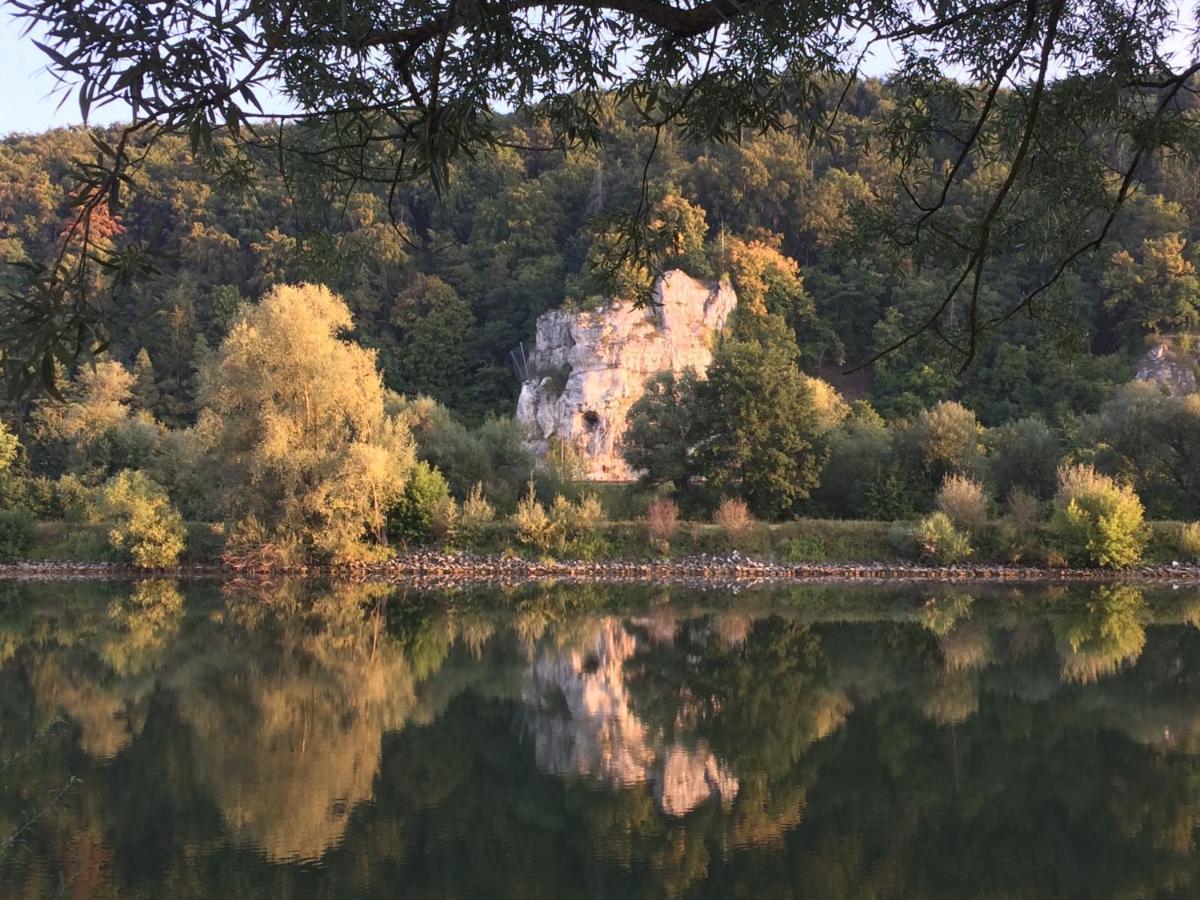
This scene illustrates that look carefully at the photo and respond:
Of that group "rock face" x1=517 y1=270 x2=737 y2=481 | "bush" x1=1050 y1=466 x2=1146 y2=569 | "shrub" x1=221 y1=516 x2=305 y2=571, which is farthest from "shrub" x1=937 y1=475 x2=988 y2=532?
"rock face" x1=517 y1=270 x2=737 y2=481

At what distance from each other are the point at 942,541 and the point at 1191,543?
17.1 feet

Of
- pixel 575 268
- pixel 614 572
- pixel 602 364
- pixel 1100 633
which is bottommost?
pixel 614 572

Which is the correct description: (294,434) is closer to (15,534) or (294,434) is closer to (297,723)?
(15,534)

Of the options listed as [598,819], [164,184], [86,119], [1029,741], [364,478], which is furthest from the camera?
[164,184]

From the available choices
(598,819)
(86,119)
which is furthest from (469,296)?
(86,119)

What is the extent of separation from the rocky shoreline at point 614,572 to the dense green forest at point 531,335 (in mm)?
1115

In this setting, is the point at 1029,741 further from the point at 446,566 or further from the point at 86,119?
the point at 446,566

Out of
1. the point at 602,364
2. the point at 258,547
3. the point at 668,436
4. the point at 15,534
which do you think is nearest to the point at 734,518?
the point at 668,436

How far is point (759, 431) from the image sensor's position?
24906 millimetres

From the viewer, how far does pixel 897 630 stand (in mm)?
15383

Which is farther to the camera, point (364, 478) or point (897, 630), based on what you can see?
point (364, 478)

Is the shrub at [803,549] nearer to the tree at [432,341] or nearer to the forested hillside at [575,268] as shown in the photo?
the forested hillside at [575,268]

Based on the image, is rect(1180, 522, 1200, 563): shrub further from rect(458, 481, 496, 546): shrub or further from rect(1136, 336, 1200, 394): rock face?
rect(1136, 336, 1200, 394): rock face

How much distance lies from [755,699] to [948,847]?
4.28 meters
